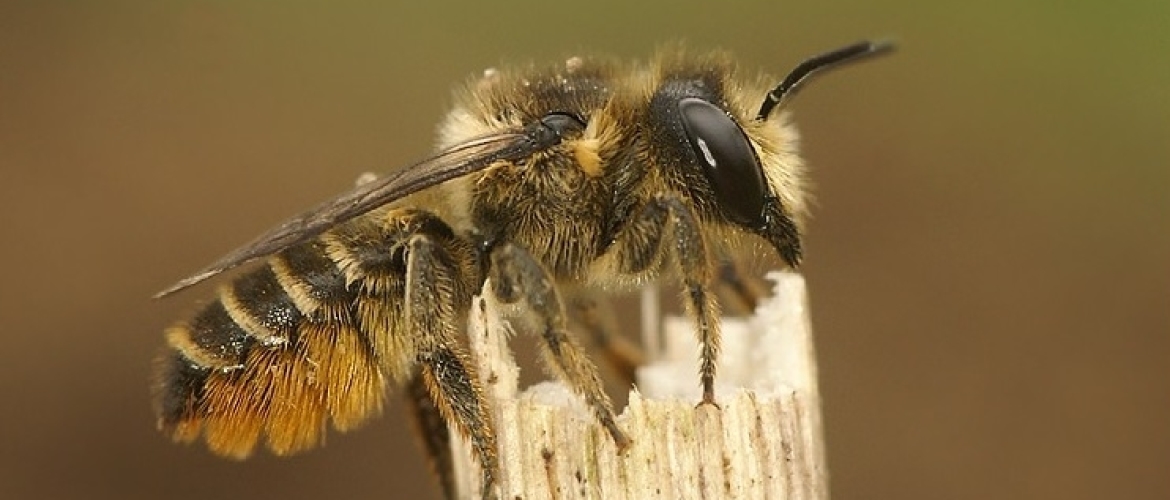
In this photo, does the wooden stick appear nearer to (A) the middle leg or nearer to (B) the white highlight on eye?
(A) the middle leg

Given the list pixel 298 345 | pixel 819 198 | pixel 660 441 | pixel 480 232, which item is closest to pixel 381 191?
pixel 480 232

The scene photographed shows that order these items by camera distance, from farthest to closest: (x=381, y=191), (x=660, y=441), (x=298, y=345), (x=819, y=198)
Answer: (x=819, y=198) < (x=298, y=345) < (x=381, y=191) < (x=660, y=441)

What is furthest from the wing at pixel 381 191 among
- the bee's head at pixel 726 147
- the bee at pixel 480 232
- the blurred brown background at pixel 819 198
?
the blurred brown background at pixel 819 198

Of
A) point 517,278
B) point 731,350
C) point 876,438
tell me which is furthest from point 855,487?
point 517,278

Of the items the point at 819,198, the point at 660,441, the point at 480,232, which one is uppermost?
the point at 819,198

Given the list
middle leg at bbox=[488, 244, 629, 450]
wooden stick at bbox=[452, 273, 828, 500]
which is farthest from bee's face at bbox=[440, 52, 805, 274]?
wooden stick at bbox=[452, 273, 828, 500]

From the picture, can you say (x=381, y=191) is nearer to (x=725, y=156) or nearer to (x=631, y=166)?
(x=631, y=166)
